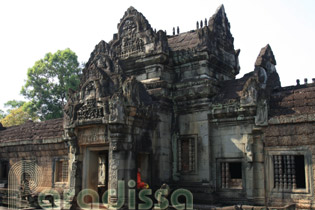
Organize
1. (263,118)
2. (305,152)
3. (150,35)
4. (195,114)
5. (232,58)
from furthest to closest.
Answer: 1. (232,58)
2. (150,35)
3. (195,114)
4. (263,118)
5. (305,152)

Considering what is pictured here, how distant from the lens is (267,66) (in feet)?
43.7

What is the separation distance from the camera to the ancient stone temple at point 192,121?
34.2 feet

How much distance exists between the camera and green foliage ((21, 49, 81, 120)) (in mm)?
31312

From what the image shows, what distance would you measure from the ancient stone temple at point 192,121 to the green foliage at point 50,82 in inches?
708

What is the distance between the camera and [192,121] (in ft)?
41.2

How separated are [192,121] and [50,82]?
22.4m

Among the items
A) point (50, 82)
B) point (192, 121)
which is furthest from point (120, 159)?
point (50, 82)

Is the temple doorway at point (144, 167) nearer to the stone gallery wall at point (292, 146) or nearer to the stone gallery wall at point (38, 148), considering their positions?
the stone gallery wall at point (292, 146)

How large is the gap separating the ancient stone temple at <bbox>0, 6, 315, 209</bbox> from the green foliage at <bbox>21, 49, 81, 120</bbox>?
59.0 ft

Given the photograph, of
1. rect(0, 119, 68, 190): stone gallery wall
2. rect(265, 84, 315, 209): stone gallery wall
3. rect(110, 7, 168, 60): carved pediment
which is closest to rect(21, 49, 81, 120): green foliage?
rect(0, 119, 68, 190): stone gallery wall

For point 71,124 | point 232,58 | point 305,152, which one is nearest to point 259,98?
point 305,152

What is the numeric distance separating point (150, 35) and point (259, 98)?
5.00 metres

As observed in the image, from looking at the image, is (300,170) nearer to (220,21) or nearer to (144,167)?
(144,167)

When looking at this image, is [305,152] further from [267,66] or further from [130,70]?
[130,70]
